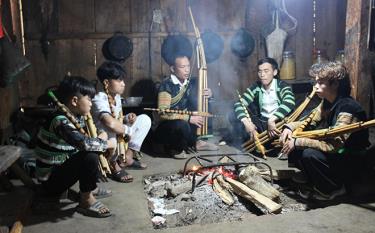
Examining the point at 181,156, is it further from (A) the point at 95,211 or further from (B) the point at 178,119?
(A) the point at 95,211

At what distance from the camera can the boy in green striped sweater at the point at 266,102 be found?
6402 mm

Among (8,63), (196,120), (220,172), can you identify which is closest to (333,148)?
(220,172)

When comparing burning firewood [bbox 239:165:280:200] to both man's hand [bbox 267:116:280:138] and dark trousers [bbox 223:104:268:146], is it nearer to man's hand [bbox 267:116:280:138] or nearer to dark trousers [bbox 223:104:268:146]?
man's hand [bbox 267:116:280:138]

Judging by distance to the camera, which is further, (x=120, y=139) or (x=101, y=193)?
(x=120, y=139)

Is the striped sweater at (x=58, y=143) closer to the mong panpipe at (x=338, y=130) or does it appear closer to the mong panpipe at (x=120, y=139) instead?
the mong panpipe at (x=120, y=139)

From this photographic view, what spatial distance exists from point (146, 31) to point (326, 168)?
4.70 meters

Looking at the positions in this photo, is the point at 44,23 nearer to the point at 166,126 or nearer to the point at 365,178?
the point at 166,126

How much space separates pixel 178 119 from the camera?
643 centimetres

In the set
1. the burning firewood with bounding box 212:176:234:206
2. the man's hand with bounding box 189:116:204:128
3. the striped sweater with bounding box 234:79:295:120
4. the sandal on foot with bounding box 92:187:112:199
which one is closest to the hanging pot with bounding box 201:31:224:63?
the striped sweater with bounding box 234:79:295:120

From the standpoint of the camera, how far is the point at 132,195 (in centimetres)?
468

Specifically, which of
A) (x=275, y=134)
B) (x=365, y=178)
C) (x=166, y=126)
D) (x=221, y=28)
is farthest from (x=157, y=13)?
(x=365, y=178)

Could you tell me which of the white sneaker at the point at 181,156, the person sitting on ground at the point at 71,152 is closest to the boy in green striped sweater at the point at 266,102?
the white sneaker at the point at 181,156

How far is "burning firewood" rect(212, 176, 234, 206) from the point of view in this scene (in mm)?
4361

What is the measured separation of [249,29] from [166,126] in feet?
10.1
